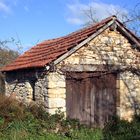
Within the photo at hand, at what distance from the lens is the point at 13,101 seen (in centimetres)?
1209

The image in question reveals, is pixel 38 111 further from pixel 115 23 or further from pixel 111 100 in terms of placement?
pixel 115 23

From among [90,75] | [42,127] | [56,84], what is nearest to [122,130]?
[90,75]

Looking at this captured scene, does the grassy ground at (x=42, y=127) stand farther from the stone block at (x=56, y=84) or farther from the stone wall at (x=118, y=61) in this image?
the stone wall at (x=118, y=61)

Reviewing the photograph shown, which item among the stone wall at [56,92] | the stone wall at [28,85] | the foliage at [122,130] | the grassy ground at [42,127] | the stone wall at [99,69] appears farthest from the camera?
the stone wall at [28,85]

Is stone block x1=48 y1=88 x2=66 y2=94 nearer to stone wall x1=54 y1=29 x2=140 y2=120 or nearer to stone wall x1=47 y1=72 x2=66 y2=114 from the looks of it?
stone wall x1=47 y1=72 x2=66 y2=114

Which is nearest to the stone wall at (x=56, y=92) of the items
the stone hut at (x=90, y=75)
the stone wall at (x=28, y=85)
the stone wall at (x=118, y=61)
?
the stone hut at (x=90, y=75)

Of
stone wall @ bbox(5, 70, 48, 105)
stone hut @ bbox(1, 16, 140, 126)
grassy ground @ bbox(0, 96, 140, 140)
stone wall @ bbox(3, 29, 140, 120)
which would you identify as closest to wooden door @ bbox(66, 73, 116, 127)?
stone hut @ bbox(1, 16, 140, 126)

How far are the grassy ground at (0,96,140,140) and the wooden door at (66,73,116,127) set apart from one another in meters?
0.57

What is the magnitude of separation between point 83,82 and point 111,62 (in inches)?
55.9

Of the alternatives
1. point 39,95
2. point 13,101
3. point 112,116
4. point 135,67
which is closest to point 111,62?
point 135,67

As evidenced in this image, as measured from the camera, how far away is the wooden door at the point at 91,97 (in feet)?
41.7

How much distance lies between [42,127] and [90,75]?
2.92 m

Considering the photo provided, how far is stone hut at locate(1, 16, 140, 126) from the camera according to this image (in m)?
12.2

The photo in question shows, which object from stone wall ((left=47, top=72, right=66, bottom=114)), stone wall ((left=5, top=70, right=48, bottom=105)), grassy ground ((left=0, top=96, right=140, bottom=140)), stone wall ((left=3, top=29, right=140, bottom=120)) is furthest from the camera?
stone wall ((left=5, top=70, right=48, bottom=105))
